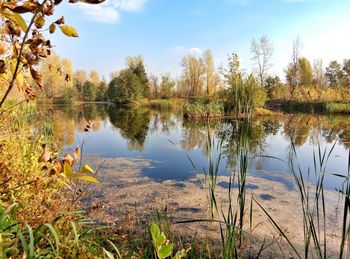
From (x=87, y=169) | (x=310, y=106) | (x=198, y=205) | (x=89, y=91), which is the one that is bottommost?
(x=198, y=205)

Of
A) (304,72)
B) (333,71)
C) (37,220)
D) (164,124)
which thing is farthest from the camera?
(333,71)

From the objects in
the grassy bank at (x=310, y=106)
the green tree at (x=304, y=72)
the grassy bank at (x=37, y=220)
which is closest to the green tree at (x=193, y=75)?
the green tree at (x=304, y=72)

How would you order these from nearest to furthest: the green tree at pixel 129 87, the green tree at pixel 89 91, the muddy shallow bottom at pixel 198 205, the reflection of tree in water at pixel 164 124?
the muddy shallow bottom at pixel 198 205 < the reflection of tree in water at pixel 164 124 < the green tree at pixel 129 87 < the green tree at pixel 89 91

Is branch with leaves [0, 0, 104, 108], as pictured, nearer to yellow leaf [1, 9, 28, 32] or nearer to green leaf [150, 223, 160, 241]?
yellow leaf [1, 9, 28, 32]

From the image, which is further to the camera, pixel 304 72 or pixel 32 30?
pixel 304 72

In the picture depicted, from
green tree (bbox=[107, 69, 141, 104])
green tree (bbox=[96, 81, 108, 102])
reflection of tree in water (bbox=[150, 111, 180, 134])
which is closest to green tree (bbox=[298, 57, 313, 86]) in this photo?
green tree (bbox=[107, 69, 141, 104])

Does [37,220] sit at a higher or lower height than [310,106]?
lower

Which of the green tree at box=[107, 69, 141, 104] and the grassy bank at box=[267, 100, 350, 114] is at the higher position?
the green tree at box=[107, 69, 141, 104]

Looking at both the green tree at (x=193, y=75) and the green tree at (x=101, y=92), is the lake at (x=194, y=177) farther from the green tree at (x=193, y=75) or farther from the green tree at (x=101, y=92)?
the green tree at (x=101, y=92)

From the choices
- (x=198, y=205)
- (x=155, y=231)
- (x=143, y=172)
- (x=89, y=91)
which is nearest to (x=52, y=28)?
(x=155, y=231)

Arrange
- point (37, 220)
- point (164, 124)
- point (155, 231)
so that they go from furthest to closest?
point (164, 124), point (37, 220), point (155, 231)

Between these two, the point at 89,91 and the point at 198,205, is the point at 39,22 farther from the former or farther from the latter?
the point at 89,91

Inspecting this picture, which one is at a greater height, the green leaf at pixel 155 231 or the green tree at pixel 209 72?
the green tree at pixel 209 72

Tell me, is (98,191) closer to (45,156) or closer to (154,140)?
(45,156)
